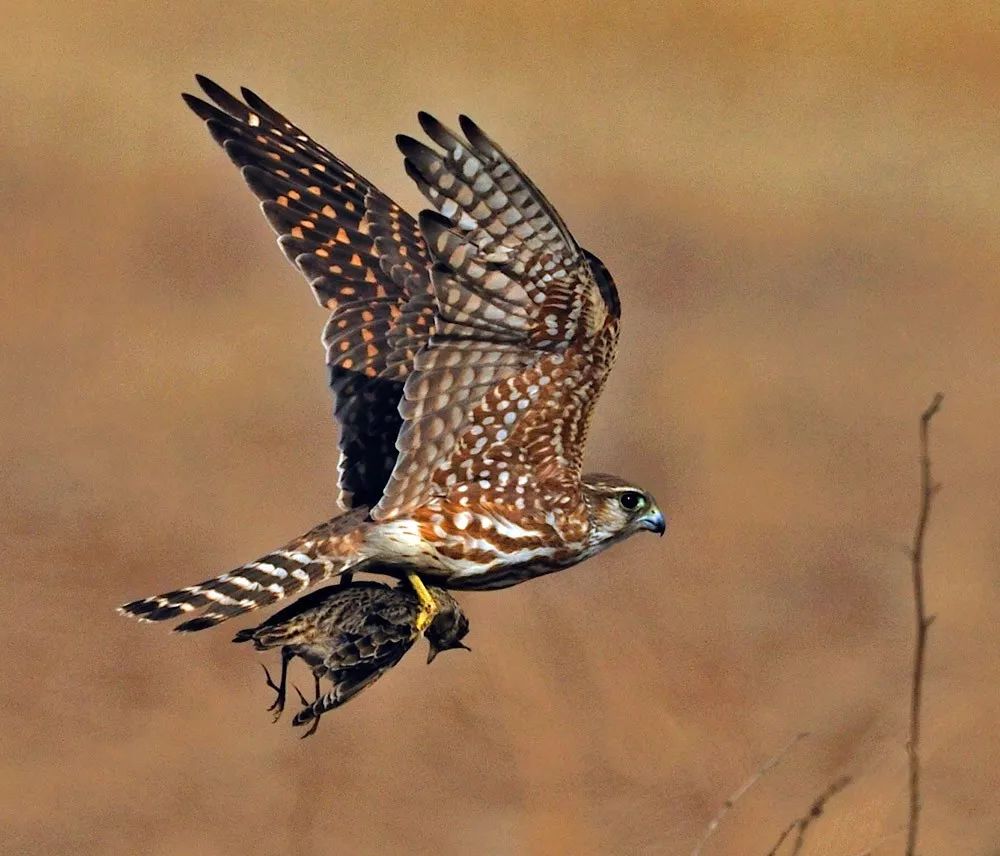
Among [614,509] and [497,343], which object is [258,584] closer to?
[497,343]

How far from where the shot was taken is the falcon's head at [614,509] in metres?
8.51

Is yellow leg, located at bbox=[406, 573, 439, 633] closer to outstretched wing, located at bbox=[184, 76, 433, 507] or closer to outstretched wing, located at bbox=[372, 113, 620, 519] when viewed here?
outstretched wing, located at bbox=[372, 113, 620, 519]

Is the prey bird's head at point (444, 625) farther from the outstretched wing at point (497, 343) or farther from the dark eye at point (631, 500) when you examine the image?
the dark eye at point (631, 500)

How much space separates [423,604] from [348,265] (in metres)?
1.68

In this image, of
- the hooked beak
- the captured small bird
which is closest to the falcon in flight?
the hooked beak

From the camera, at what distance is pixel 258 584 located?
7590 millimetres

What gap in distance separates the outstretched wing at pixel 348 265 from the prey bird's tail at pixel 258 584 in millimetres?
507

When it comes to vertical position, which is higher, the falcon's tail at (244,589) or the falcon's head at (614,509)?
the falcon's head at (614,509)

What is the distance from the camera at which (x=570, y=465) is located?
8406 millimetres

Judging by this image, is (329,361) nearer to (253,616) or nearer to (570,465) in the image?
(570,465)

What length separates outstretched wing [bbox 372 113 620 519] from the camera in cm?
726

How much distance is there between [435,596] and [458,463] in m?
0.55

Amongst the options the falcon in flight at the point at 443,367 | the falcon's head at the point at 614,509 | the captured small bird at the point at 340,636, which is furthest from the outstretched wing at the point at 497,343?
the captured small bird at the point at 340,636

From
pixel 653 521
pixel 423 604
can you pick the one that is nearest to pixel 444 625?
pixel 423 604
